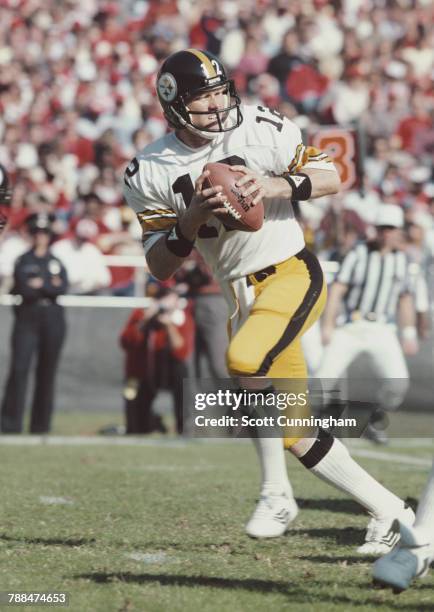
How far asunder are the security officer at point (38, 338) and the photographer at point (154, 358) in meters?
0.65

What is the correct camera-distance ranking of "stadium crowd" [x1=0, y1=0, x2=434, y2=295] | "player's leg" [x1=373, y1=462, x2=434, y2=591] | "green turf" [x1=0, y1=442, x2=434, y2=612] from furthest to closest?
1. "stadium crowd" [x1=0, y1=0, x2=434, y2=295]
2. "green turf" [x1=0, y1=442, x2=434, y2=612]
3. "player's leg" [x1=373, y1=462, x2=434, y2=591]

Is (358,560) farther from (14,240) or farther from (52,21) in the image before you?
(52,21)

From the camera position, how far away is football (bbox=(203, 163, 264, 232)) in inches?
163

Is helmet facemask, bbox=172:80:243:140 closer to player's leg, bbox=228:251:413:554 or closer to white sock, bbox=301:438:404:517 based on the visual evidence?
player's leg, bbox=228:251:413:554

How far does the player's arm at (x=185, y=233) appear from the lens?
416 cm

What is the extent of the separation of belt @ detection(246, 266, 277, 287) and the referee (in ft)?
15.2

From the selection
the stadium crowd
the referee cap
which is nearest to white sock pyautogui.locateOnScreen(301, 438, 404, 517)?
the referee cap

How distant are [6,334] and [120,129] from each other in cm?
358

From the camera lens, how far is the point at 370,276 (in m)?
9.27

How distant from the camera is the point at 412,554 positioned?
3.38m

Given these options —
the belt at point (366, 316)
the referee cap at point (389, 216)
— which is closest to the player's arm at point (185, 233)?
the referee cap at point (389, 216)

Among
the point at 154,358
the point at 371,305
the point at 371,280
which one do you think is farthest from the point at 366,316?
the point at 154,358

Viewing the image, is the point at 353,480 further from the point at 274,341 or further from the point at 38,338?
the point at 38,338

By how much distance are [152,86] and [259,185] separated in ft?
35.8
